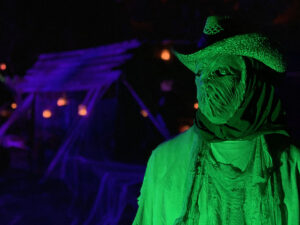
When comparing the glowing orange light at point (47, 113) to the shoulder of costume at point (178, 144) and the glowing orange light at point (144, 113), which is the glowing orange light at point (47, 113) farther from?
the shoulder of costume at point (178, 144)

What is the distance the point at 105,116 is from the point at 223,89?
7.15m

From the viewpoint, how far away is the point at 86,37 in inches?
573

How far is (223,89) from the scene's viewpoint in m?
1.49

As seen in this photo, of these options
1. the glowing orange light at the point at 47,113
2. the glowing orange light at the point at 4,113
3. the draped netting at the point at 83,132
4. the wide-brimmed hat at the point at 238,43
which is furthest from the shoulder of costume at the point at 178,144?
the glowing orange light at the point at 4,113

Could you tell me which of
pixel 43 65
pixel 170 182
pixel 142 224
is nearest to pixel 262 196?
pixel 170 182

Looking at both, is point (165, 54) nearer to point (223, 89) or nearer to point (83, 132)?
point (83, 132)

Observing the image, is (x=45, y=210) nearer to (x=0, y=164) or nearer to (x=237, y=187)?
(x=0, y=164)

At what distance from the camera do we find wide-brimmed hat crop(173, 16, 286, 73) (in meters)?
1.42

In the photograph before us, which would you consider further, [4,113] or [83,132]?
[4,113]

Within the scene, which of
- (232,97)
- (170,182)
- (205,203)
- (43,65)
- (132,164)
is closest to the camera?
(232,97)

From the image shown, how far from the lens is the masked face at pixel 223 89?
1.48 meters

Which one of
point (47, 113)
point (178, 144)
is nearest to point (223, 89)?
point (178, 144)

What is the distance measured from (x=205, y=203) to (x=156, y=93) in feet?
23.0

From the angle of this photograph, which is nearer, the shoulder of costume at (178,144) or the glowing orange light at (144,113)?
the shoulder of costume at (178,144)
